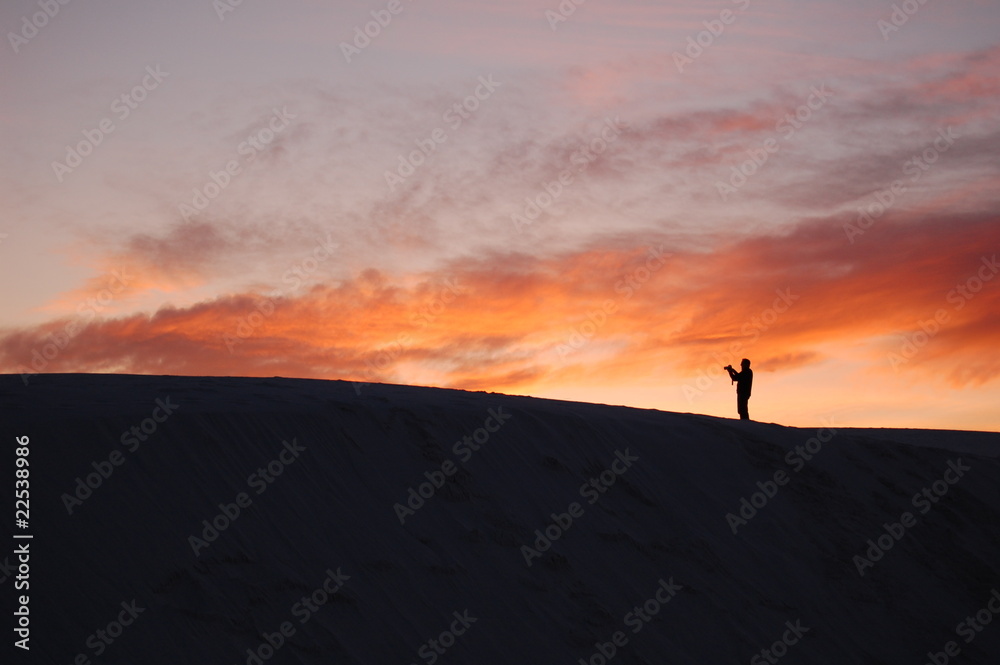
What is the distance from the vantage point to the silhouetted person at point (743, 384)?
14.8 meters

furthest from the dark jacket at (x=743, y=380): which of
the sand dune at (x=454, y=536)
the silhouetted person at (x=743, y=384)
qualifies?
the sand dune at (x=454, y=536)

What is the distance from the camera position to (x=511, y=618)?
8398mm

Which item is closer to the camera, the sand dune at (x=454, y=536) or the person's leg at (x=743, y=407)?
the sand dune at (x=454, y=536)

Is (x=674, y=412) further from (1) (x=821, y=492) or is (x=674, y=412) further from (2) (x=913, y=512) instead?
(2) (x=913, y=512)

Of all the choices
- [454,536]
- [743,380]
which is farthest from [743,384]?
[454,536]

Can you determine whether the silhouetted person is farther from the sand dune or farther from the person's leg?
the sand dune

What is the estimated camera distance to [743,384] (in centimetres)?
1491

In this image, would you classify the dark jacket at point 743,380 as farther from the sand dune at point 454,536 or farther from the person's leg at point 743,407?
the sand dune at point 454,536

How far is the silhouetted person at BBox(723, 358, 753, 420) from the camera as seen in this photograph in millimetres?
14812

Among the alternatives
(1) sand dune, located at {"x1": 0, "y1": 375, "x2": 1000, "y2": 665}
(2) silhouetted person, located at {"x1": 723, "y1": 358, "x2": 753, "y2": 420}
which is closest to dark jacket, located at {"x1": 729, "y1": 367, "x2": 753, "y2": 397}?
(2) silhouetted person, located at {"x1": 723, "y1": 358, "x2": 753, "y2": 420}

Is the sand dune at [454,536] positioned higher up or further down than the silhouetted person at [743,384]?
further down

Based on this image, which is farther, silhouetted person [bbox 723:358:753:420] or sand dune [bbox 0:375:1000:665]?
silhouetted person [bbox 723:358:753:420]

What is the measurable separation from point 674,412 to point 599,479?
3762 millimetres

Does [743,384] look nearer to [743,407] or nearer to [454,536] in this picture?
[743,407]
